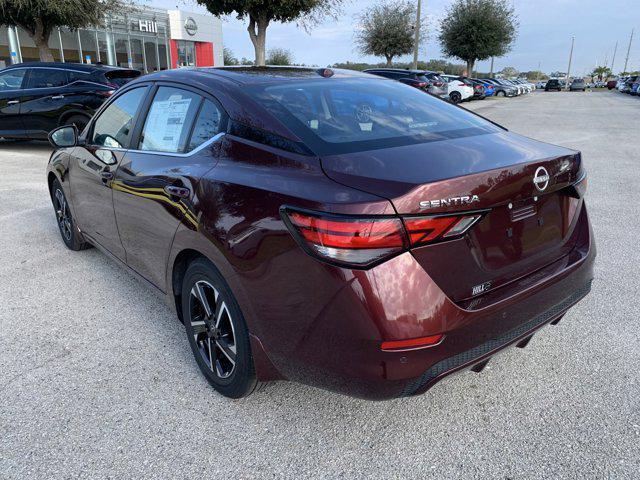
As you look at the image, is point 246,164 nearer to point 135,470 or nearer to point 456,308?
point 456,308

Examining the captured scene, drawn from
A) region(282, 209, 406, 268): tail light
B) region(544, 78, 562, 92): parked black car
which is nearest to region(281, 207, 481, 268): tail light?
region(282, 209, 406, 268): tail light

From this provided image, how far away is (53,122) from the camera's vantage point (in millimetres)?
10102

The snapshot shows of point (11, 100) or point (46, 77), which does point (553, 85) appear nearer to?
point (46, 77)

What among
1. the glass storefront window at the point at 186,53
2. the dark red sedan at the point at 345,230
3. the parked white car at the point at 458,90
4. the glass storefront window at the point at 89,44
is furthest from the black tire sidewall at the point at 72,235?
the glass storefront window at the point at 186,53

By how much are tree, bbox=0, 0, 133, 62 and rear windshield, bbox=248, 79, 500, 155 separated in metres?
16.7

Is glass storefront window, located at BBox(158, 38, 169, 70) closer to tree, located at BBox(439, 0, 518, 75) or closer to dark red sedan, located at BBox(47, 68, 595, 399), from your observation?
tree, located at BBox(439, 0, 518, 75)

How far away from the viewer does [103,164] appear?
3.47 metres

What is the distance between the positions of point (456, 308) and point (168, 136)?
1896 mm

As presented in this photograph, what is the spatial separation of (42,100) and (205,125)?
30.3ft

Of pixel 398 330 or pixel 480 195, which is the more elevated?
pixel 480 195

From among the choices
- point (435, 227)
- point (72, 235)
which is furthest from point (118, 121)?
point (435, 227)

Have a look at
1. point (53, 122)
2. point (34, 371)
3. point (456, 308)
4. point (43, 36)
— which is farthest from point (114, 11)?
point (456, 308)

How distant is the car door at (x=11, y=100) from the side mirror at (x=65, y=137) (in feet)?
24.7

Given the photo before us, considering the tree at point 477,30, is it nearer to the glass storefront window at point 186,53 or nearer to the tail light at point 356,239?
the glass storefront window at point 186,53
